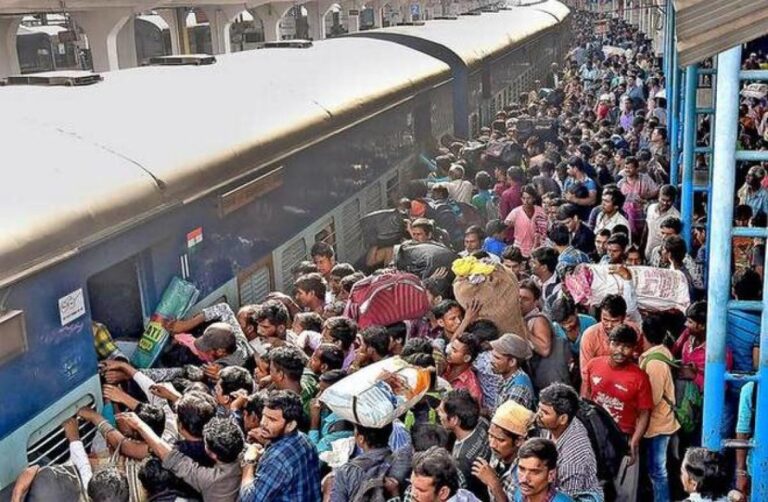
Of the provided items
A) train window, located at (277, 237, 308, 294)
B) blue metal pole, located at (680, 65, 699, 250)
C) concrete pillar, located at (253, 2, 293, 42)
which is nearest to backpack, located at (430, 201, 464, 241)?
train window, located at (277, 237, 308, 294)

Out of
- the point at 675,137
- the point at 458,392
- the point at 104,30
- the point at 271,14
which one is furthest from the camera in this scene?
the point at 271,14

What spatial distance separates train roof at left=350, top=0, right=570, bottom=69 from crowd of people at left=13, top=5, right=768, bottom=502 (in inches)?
172

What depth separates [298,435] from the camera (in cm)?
352

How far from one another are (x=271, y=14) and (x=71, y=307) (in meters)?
19.6

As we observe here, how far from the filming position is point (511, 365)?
13.4 ft

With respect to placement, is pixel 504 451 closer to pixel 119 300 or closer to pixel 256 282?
pixel 119 300

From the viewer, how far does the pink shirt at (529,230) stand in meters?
6.86

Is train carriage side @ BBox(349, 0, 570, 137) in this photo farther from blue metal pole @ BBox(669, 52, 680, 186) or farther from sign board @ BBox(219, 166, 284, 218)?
sign board @ BBox(219, 166, 284, 218)

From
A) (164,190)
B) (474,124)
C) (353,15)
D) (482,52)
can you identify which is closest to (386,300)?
(164,190)

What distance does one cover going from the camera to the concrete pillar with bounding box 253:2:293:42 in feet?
71.9

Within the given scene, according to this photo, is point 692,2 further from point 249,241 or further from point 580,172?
point 580,172

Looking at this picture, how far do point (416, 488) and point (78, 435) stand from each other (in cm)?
143

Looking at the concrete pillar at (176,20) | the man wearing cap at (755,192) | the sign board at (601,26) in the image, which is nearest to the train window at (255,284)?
the man wearing cap at (755,192)

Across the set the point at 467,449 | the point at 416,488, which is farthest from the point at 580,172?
the point at 416,488
